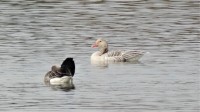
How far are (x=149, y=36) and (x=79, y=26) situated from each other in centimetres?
329

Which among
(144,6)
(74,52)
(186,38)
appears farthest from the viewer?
(144,6)

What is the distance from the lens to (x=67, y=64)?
2698 cm

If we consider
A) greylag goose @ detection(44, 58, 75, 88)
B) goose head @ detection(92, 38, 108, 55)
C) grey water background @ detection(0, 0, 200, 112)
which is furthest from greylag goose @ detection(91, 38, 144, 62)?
greylag goose @ detection(44, 58, 75, 88)

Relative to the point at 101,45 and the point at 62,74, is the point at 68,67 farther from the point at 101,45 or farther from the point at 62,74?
the point at 101,45

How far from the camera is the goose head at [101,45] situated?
107 ft

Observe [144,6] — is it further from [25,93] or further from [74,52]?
[25,93]

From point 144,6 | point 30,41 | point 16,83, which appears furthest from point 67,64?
point 144,6

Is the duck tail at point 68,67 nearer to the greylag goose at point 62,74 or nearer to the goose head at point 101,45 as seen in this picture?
the greylag goose at point 62,74

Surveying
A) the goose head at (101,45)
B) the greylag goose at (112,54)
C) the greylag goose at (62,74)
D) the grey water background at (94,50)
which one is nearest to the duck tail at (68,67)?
the greylag goose at (62,74)

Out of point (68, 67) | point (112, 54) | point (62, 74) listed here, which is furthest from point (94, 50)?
point (68, 67)

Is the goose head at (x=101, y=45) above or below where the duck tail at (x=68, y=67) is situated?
below

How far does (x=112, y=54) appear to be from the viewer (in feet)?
105

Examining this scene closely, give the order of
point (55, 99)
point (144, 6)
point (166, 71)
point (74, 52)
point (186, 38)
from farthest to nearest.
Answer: point (144, 6)
point (186, 38)
point (74, 52)
point (166, 71)
point (55, 99)

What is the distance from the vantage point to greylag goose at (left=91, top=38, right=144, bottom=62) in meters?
31.2
